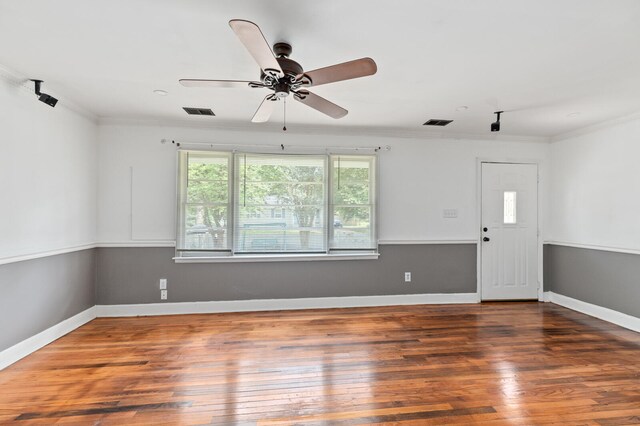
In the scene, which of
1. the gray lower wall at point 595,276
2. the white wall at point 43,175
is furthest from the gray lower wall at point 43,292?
the gray lower wall at point 595,276

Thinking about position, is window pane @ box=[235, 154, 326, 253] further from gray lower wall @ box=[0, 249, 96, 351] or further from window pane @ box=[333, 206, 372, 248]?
gray lower wall @ box=[0, 249, 96, 351]

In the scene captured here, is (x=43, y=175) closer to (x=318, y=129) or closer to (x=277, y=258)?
(x=277, y=258)

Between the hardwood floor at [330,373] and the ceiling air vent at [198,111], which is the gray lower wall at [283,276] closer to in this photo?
the hardwood floor at [330,373]

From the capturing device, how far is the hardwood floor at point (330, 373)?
2137 mm

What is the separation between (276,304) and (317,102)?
9.24 ft

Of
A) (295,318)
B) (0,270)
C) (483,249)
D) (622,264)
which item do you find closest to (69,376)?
(0,270)

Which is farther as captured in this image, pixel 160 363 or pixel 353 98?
pixel 353 98

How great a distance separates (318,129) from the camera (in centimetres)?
445

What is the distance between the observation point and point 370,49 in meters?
2.32

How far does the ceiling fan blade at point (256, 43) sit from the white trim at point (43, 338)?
317cm

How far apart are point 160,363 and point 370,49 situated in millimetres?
3043

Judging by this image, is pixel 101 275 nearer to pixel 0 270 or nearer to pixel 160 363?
pixel 0 270

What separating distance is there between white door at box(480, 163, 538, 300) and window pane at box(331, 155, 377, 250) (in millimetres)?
1692

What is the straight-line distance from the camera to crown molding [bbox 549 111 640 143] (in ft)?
12.3
